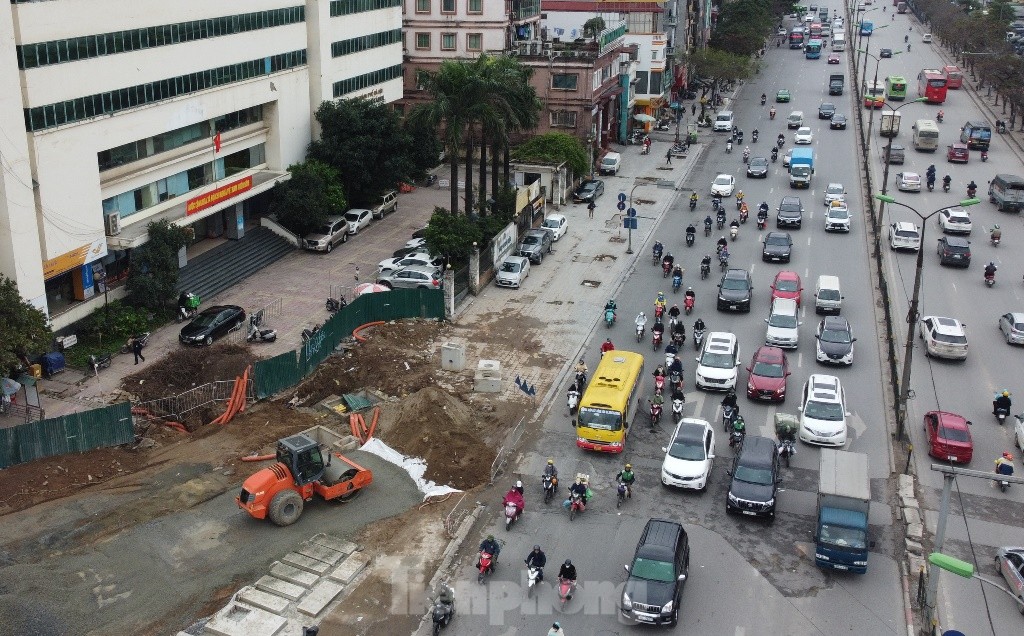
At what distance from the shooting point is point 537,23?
8862cm

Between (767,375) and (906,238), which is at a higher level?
(906,238)

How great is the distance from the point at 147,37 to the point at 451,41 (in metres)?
36.4

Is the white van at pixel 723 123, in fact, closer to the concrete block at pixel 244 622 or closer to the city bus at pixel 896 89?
the city bus at pixel 896 89

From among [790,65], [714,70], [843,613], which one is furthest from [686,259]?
[790,65]

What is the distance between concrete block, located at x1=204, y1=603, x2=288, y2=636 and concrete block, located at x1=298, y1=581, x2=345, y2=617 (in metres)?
0.72

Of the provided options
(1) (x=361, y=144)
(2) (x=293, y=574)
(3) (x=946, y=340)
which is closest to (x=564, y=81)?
(1) (x=361, y=144)

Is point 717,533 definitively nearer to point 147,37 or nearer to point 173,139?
point 147,37

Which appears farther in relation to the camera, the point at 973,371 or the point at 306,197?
the point at 306,197

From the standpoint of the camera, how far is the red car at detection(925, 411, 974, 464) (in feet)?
115

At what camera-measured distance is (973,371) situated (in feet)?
141

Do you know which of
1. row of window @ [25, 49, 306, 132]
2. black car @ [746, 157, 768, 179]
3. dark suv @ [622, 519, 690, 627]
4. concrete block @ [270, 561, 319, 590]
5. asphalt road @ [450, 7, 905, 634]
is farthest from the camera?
black car @ [746, 157, 768, 179]

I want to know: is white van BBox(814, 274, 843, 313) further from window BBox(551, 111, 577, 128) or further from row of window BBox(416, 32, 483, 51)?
row of window BBox(416, 32, 483, 51)

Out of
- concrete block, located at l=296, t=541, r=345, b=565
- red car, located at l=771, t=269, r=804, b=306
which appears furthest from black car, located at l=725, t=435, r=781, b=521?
red car, located at l=771, t=269, r=804, b=306

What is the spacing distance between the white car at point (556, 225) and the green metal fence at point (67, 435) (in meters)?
30.1
